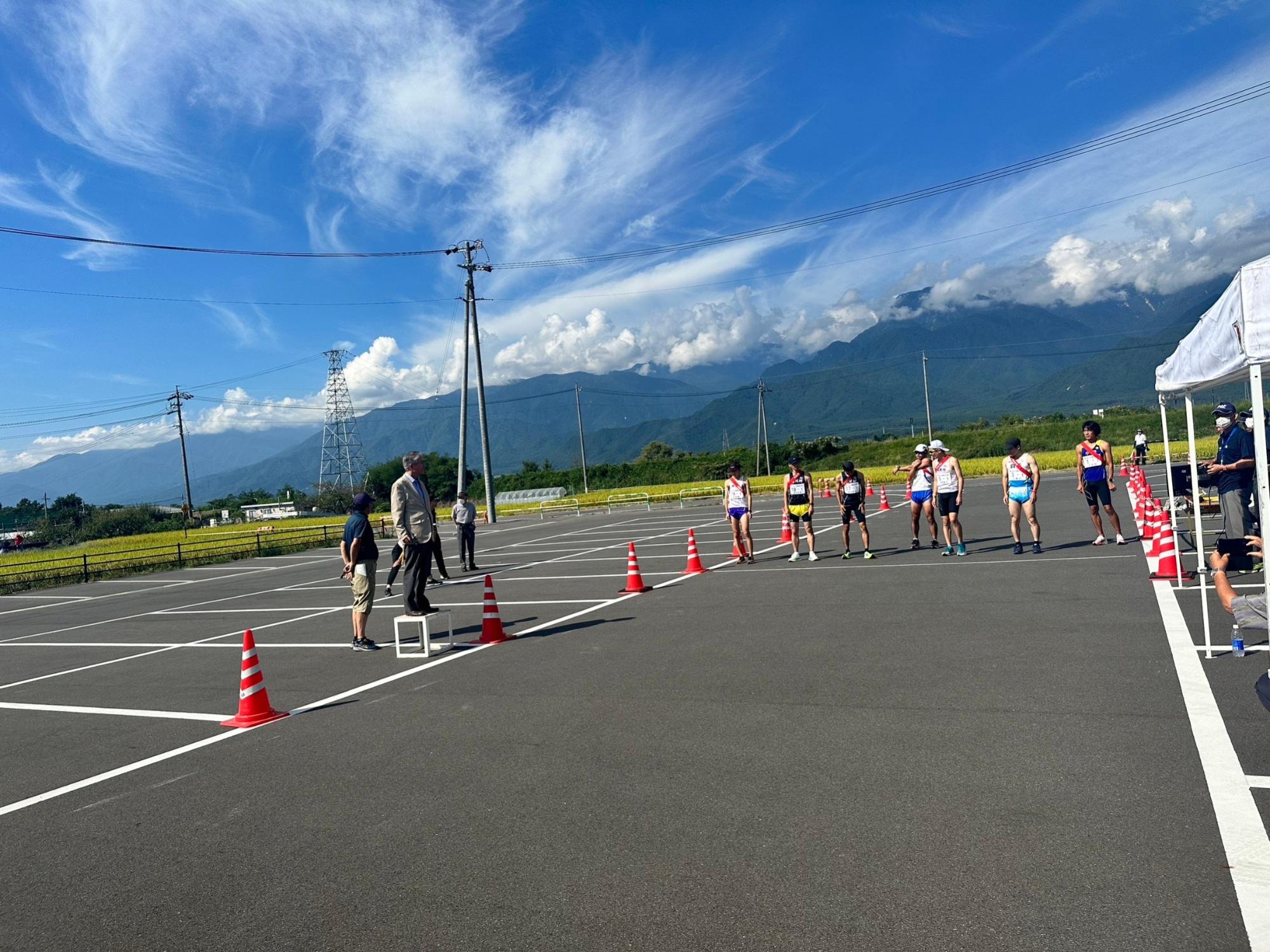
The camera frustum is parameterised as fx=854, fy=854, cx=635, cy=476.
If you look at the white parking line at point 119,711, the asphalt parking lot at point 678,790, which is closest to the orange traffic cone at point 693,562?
the asphalt parking lot at point 678,790

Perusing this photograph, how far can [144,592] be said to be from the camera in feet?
73.9

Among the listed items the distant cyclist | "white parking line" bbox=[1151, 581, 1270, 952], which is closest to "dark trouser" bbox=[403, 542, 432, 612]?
"white parking line" bbox=[1151, 581, 1270, 952]

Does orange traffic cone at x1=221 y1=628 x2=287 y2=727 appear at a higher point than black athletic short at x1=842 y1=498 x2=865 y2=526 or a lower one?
lower

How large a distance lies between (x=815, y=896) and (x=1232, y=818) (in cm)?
207

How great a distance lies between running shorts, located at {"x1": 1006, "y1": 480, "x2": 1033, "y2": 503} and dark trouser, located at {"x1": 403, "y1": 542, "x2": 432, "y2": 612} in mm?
8827

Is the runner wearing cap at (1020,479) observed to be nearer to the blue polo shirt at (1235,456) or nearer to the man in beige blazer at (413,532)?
the blue polo shirt at (1235,456)

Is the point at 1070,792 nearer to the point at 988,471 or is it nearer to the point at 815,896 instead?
the point at 815,896

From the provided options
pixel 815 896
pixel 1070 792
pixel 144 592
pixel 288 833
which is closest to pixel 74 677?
pixel 288 833

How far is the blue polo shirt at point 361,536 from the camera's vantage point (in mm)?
10133

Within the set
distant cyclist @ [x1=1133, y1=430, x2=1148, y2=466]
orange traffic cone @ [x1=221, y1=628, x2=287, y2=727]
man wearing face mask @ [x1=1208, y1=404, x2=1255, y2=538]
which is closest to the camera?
orange traffic cone @ [x1=221, y1=628, x2=287, y2=727]

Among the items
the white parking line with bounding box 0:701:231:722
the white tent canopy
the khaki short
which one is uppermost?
the white tent canopy

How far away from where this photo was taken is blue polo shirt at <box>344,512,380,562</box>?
33.2 ft

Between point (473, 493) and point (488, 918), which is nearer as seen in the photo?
point (488, 918)

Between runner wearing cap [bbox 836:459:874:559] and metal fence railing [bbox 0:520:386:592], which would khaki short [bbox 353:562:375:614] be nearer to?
runner wearing cap [bbox 836:459:874:559]
